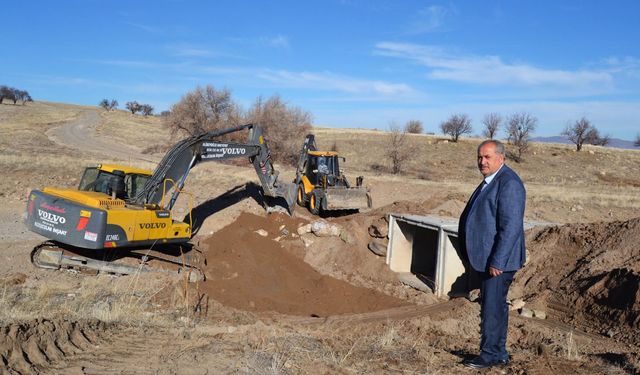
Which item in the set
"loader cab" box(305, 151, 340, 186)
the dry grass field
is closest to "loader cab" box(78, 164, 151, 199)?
the dry grass field

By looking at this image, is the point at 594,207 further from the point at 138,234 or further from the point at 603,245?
the point at 138,234

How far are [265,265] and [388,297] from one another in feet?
10.5

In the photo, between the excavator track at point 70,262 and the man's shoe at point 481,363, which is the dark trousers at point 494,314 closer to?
the man's shoe at point 481,363

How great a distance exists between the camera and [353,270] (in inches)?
564

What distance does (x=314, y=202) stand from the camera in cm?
1772

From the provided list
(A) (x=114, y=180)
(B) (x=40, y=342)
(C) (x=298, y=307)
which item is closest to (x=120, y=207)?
(A) (x=114, y=180)

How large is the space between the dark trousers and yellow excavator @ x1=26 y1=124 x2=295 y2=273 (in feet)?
24.0

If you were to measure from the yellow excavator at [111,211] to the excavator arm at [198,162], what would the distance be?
0.02 metres

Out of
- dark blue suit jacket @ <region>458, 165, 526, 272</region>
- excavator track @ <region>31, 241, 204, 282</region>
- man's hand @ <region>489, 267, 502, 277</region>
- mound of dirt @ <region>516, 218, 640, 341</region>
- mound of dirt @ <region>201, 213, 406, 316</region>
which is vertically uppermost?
dark blue suit jacket @ <region>458, 165, 526, 272</region>

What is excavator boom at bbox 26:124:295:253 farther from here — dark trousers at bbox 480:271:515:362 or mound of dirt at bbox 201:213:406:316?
dark trousers at bbox 480:271:515:362

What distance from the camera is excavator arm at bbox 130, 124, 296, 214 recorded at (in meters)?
11.8

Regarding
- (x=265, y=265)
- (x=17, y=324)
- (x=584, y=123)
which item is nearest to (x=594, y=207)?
(x=265, y=265)

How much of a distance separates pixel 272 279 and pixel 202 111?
30.7 meters

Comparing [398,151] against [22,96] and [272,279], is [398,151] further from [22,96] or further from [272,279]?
[22,96]
